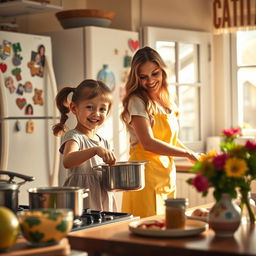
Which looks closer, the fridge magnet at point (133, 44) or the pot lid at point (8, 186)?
the pot lid at point (8, 186)

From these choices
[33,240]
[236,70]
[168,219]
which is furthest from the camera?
[236,70]

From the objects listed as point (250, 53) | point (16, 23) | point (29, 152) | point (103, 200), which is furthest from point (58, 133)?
point (250, 53)

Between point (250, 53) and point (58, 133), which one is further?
point (250, 53)

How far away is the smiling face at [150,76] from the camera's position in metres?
3.19

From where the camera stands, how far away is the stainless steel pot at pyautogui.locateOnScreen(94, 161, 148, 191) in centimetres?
262

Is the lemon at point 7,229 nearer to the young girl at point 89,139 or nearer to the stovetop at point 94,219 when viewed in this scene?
the stovetop at point 94,219

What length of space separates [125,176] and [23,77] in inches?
73.9

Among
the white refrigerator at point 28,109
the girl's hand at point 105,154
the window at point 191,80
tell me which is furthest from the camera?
the window at point 191,80

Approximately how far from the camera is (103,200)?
2.78 m

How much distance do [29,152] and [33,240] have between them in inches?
97.1

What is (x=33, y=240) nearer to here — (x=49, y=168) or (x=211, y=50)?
(x=49, y=168)

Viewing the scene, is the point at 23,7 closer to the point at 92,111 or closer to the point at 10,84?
the point at 10,84

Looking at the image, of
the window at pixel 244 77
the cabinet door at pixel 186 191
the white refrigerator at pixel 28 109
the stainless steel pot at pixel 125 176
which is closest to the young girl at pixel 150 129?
the stainless steel pot at pixel 125 176

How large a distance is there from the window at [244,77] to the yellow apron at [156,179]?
2069mm
